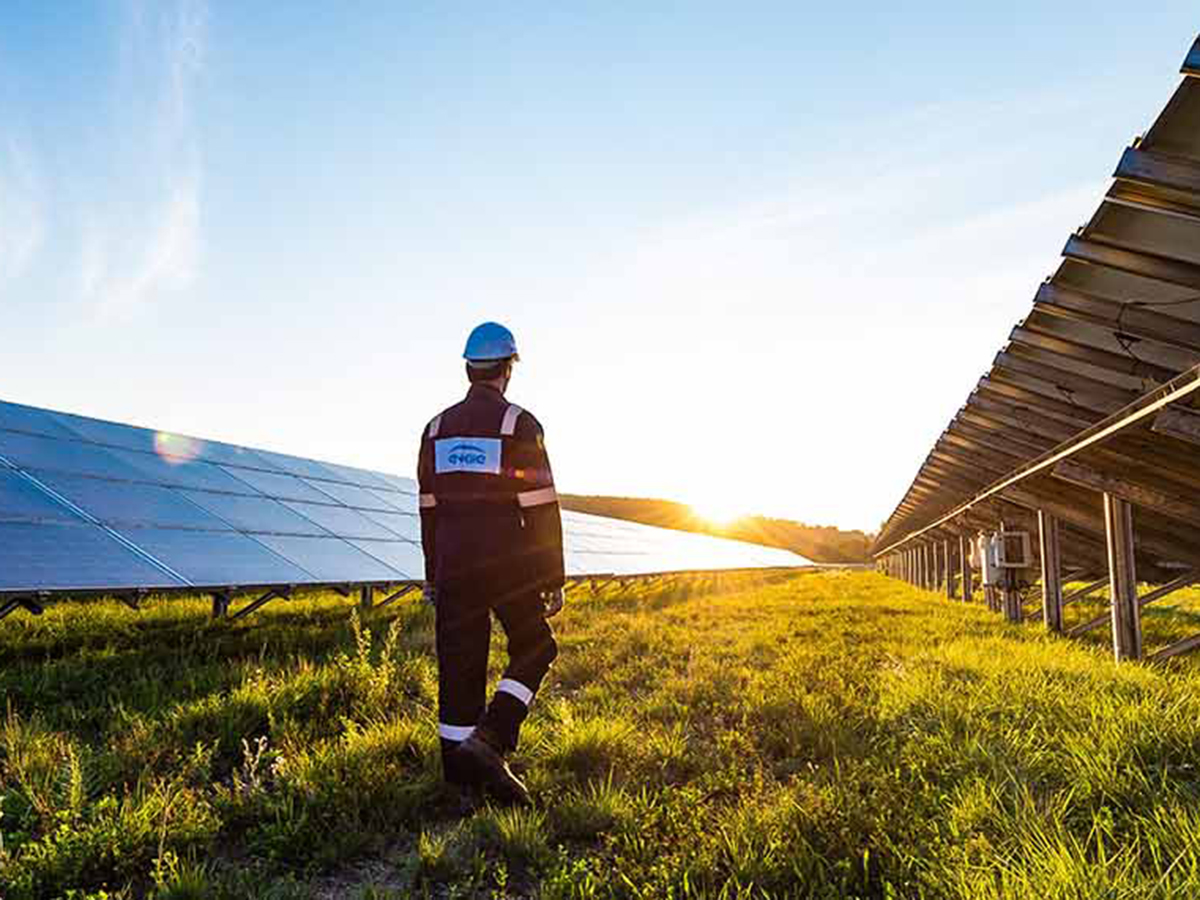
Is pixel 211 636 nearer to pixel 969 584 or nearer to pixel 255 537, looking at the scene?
pixel 255 537

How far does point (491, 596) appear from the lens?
146 inches

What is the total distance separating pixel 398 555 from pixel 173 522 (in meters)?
3.13

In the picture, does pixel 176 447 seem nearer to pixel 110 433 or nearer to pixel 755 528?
pixel 110 433

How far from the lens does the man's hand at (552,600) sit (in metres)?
3.82

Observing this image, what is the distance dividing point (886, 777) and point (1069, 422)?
6.40 metres

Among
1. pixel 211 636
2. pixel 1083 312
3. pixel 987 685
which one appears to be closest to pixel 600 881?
pixel 987 685

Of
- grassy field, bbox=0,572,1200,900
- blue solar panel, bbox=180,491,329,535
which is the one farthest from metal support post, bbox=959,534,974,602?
blue solar panel, bbox=180,491,329,535

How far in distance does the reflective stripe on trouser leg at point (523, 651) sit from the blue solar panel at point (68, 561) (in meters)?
3.53

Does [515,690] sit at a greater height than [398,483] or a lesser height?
lesser

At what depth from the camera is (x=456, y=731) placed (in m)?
3.52

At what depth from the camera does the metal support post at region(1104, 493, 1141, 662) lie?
673 centimetres

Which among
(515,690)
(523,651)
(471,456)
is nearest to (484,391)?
(471,456)

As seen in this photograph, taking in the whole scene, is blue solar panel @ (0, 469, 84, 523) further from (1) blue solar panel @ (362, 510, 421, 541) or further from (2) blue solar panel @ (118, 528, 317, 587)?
(1) blue solar panel @ (362, 510, 421, 541)

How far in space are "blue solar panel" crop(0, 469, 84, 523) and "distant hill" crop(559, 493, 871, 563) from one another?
73.1m
